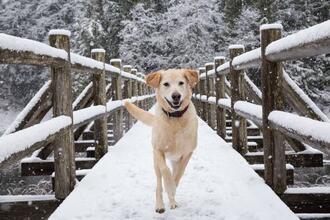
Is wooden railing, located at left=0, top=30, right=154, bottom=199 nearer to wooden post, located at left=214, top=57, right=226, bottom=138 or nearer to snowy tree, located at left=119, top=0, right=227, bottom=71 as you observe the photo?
wooden post, located at left=214, top=57, right=226, bottom=138

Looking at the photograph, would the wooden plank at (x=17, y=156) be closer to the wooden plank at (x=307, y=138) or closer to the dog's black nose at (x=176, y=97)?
the dog's black nose at (x=176, y=97)

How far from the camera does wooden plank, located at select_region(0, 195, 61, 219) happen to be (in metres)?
4.46

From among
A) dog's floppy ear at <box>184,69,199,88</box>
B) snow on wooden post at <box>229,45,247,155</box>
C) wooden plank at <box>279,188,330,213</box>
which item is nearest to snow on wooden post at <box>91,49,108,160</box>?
snow on wooden post at <box>229,45,247,155</box>

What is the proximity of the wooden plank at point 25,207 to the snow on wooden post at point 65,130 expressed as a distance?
0.94ft

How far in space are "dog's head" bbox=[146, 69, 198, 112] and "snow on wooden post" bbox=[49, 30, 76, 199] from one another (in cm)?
83

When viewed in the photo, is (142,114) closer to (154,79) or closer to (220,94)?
(154,79)

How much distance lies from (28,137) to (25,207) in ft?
5.53

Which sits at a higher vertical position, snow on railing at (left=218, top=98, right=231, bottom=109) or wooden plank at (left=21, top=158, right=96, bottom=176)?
snow on railing at (left=218, top=98, right=231, bottom=109)

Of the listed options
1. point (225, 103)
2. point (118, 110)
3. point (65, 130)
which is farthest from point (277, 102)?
point (118, 110)

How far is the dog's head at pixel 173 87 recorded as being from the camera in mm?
3857

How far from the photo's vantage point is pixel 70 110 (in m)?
4.50

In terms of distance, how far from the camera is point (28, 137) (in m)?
3.21

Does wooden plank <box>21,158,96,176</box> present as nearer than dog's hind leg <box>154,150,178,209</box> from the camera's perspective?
No

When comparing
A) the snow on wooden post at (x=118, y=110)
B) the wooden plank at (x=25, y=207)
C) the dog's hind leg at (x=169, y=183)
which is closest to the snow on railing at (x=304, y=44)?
the dog's hind leg at (x=169, y=183)
